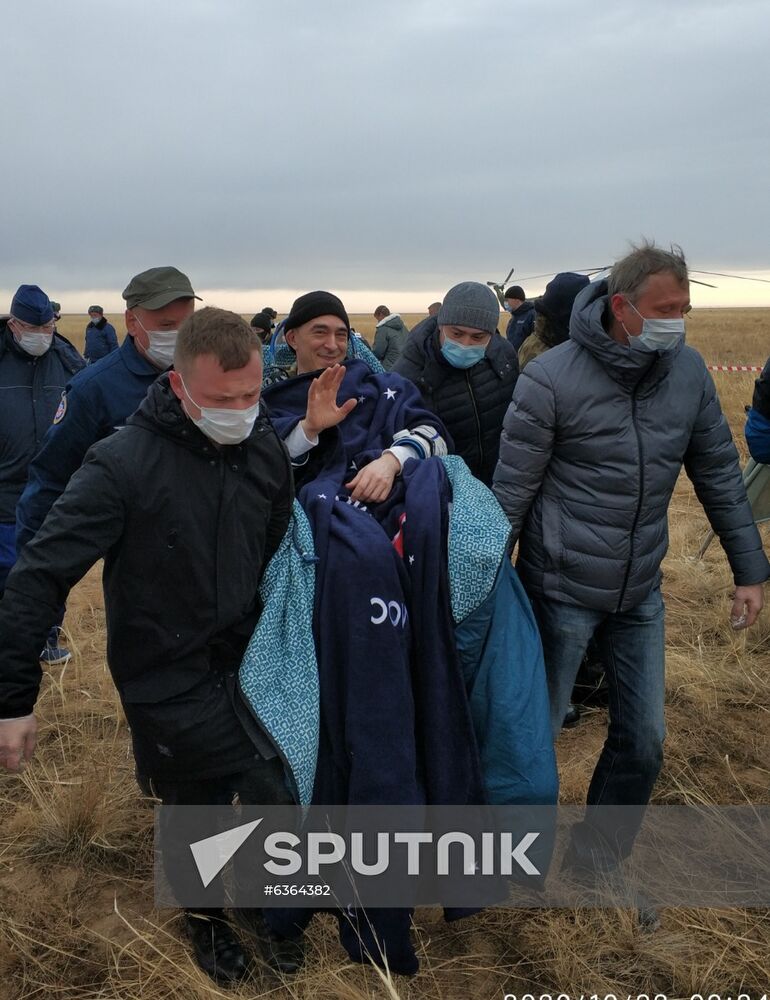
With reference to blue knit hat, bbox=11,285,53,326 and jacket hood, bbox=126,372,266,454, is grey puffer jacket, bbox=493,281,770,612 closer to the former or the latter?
jacket hood, bbox=126,372,266,454

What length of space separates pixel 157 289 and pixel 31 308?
246 cm

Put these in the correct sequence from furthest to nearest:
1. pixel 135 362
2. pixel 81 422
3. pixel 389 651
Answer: pixel 135 362 → pixel 81 422 → pixel 389 651

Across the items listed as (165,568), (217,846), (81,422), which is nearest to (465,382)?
(81,422)

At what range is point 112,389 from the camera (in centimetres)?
275

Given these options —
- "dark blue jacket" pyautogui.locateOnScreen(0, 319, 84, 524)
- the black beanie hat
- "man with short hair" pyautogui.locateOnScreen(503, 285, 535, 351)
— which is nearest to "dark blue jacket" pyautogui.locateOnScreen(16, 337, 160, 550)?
the black beanie hat

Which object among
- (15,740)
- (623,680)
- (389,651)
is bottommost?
(623,680)

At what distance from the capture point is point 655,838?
10.6ft

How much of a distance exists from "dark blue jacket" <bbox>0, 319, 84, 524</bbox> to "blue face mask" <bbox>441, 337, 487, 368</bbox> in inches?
108

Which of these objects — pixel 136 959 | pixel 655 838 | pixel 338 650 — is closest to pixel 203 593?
pixel 338 650

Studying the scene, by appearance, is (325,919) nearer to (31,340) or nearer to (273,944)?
(273,944)

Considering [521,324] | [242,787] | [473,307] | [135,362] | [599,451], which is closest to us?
[242,787]

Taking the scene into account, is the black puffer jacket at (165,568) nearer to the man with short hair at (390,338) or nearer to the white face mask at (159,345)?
the white face mask at (159,345)

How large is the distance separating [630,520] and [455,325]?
1185 mm

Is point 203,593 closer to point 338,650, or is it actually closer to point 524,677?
point 338,650
